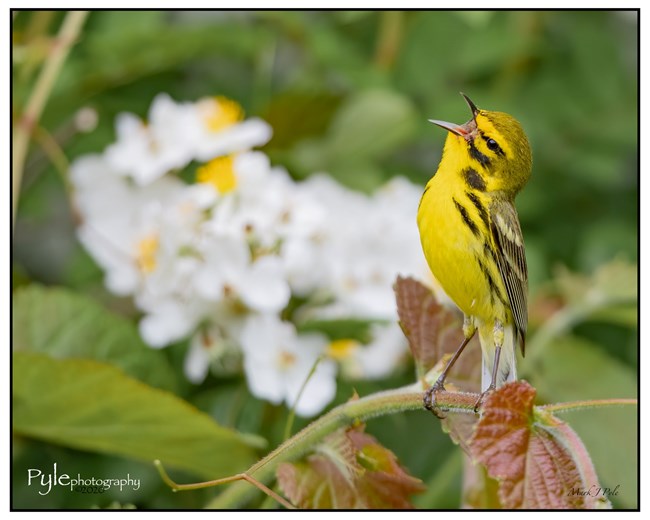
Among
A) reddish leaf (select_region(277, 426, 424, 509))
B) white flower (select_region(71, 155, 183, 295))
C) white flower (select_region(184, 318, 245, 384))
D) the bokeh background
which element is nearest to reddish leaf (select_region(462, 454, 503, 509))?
→ reddish leaf (select_region(277, 426, 424, 509))

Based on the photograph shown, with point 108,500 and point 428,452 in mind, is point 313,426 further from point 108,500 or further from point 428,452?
point 428,452

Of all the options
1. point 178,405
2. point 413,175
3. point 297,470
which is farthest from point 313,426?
point 413,175

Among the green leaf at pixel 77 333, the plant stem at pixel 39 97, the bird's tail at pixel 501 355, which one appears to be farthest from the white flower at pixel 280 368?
the plant stem at pixel 39 97

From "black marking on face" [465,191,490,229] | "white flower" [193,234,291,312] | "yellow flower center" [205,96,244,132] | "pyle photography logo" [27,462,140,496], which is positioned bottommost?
"pyle photography logo" [27,462,140,496]

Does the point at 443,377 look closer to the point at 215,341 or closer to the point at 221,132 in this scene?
the point at 215,341

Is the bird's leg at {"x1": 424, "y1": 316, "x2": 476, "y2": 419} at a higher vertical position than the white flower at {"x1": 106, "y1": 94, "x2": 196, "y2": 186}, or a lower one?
→ lower

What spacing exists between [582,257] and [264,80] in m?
0.53

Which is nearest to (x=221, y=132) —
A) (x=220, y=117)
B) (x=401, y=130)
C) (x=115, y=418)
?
(x=220, y=117)

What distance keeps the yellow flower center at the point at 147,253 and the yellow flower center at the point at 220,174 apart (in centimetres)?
9

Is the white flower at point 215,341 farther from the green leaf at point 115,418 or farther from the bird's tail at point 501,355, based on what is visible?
the bird's tail at point 501,355

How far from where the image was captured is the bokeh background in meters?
1.05

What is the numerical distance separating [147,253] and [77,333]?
4.6 inches

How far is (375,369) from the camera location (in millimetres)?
1067

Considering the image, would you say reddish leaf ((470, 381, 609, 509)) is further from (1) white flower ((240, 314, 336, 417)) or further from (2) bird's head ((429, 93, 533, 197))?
(1) white flower ((240, 314, 336, 417))
